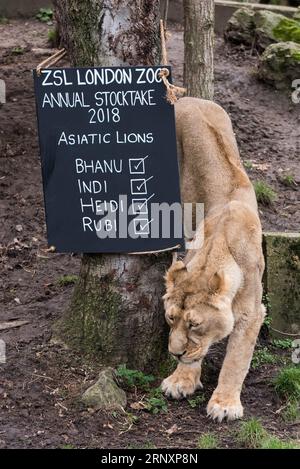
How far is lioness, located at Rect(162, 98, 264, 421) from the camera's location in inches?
211

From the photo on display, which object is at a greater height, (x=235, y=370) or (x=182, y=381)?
(x=235, y=370)

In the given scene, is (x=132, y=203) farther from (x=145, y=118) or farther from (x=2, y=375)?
(x=2, y=375)

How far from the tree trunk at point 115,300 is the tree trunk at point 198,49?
115 inches

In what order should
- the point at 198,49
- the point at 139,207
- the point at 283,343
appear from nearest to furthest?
1. the point at 139,207
2. the point at 283,343
3. the point at 198,49

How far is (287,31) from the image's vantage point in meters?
11.9

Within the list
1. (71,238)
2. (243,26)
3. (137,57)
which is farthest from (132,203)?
(243,26)

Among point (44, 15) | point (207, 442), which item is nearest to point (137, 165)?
point (207, 442)

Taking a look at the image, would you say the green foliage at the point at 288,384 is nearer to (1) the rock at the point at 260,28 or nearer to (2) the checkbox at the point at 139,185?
(2) the checkbox at the point at 139,185

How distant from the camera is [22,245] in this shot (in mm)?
7812

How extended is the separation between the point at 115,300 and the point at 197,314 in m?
0.70

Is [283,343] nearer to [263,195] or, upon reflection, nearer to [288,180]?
[263,195]

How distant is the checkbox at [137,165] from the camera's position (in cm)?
553

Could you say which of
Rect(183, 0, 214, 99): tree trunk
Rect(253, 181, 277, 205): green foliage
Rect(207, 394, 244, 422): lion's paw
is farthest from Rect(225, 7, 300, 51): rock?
Rect(207, 394, 244, 422): lion's paw

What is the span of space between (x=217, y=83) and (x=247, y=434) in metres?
6.59
